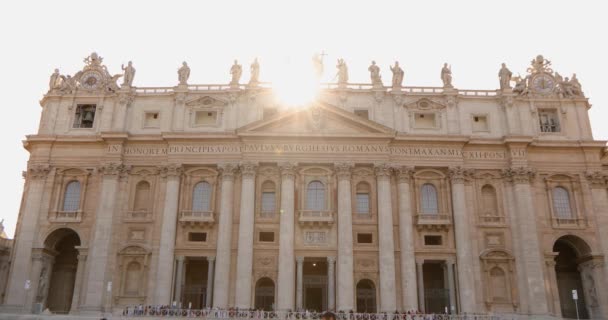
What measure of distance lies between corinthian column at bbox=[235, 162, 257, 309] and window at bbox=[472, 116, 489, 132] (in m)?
18.2

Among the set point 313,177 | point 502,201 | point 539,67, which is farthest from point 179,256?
point 539,67

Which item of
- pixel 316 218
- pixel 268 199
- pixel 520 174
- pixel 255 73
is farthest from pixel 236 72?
pixel 520 174

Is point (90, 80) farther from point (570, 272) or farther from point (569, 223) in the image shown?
point (570, 272)

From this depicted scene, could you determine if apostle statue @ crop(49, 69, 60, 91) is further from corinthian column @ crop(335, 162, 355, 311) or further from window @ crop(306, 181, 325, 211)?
corinthian column @ crop(335, 162, 355, 311)

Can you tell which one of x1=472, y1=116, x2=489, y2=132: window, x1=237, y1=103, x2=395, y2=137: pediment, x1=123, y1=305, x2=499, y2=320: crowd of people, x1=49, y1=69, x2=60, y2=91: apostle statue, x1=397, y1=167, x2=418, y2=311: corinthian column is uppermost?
x1=49, y1=69, x2=60, y2=91: apostle statue

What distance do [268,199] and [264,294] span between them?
7.14m

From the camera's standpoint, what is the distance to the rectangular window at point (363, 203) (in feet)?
137

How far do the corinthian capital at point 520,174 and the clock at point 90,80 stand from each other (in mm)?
34284

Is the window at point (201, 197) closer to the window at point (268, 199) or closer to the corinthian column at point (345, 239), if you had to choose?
the window at point (268, 199)

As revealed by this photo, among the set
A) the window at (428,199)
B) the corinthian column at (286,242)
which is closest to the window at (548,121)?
the window at (428,199)

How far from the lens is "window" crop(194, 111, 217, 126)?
146 ft

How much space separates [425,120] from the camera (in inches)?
1757

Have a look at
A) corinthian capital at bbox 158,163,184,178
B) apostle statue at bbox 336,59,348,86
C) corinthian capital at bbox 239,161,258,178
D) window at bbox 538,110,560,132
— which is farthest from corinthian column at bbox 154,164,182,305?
window at bbox 538,110,560,132

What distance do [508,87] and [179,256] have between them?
29473 mm
